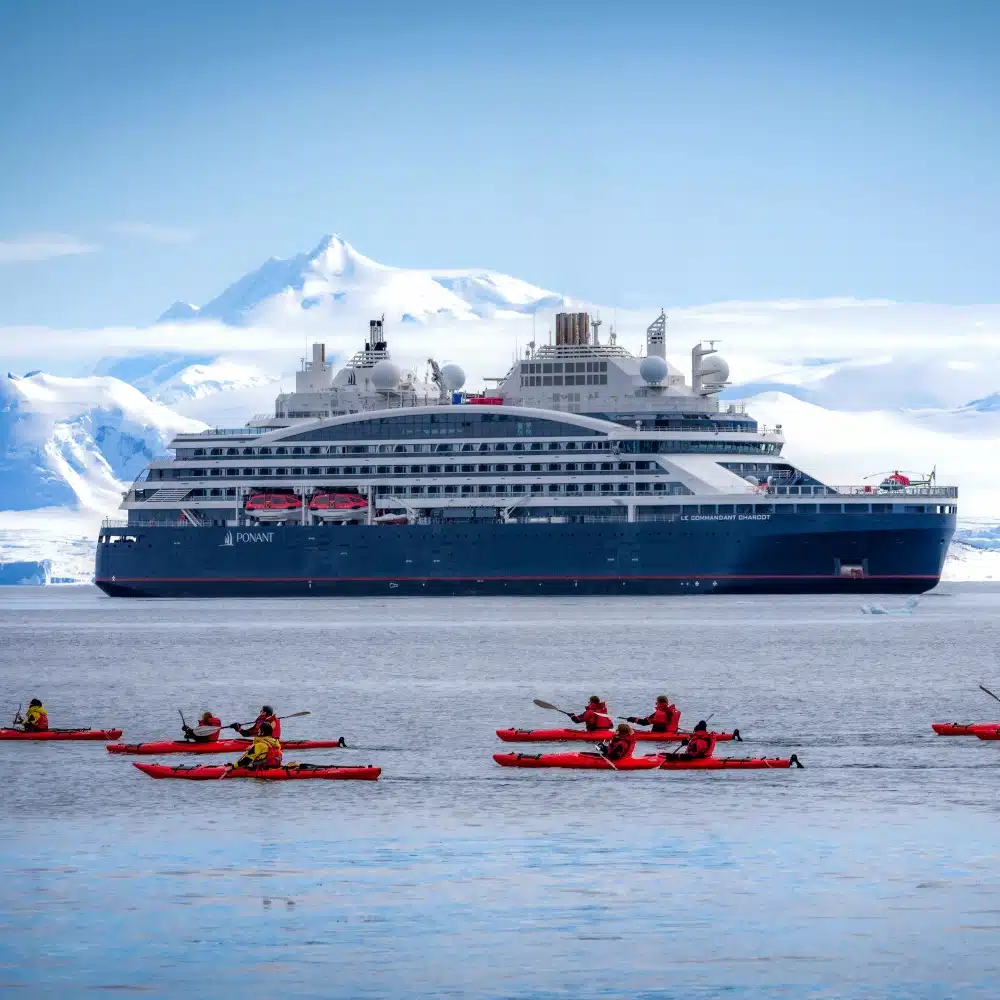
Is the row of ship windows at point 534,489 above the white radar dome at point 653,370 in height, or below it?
below

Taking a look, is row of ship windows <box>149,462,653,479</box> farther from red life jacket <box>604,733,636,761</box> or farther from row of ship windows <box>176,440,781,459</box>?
red life jacket <box>604,733,636,761</box>

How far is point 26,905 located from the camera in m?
25.6

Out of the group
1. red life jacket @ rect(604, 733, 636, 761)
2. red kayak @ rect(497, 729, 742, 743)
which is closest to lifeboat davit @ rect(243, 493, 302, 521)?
red kayak @ rect(497, 729, 742, 743)

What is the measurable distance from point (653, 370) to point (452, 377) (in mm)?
19680

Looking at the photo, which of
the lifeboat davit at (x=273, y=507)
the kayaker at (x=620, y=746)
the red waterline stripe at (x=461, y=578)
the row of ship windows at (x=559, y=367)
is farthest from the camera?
the row of ship windows at (x=559, y=367)

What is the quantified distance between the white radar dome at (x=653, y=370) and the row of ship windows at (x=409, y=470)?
22.0ft

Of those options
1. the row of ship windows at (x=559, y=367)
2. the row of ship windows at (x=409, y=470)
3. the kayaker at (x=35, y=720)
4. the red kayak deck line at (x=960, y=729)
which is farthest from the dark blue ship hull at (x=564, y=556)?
the kayaker at (x=35, y=720)

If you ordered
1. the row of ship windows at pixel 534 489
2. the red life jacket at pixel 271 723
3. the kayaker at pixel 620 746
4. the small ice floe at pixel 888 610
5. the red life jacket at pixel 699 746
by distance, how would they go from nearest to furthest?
the red life jacket at pixel 271 723
the red life jacket at pixel 699 746
the kayaker at pixel 620 746
the small ice floe at pixel 888 610
the row of ship windows at pixel 534 489

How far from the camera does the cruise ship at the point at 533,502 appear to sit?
369 feet

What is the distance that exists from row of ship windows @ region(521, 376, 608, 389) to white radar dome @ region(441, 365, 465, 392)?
10587 millimetres

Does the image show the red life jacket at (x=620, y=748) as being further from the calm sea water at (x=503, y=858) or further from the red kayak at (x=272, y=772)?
the red kayak at (x=272, y=772)

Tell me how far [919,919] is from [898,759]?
1547 centimetres

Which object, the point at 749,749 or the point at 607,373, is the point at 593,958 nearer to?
the point at 749,749

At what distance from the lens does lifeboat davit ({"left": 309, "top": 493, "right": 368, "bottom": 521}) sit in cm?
11888
